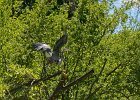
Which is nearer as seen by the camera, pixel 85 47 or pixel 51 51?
pixel 51 51

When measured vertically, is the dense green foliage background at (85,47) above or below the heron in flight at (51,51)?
below

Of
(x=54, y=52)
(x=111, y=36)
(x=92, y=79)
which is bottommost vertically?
(x=92, y=79)

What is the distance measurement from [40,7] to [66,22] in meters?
0.83

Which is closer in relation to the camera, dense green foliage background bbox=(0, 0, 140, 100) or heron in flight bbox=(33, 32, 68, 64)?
heron in flight bbox=(33, 32, 68, 64)

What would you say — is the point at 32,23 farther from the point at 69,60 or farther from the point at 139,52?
the point at 139,52

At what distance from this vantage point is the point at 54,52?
816 centimetres

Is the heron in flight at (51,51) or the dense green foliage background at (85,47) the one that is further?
the dense green foliage background at (85,47)

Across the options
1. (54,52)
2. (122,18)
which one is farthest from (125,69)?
(54,52)

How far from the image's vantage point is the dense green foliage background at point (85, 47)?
11.2 meters

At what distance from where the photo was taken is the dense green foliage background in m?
11.2

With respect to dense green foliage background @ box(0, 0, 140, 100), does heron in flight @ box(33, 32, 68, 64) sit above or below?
above

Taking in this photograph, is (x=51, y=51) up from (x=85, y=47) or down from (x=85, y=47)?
up

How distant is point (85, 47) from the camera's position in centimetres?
1127

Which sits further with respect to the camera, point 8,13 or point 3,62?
point 8,13
